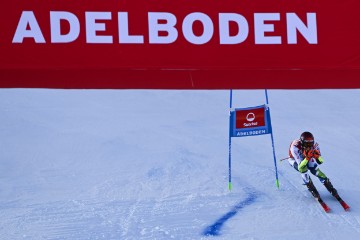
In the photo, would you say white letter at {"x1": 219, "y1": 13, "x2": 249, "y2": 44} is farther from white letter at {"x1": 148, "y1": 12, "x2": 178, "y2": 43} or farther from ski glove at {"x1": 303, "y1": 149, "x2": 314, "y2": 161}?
ski glove at {"x1": 303, "y1": 149, "x2": 314, "y2": 161}

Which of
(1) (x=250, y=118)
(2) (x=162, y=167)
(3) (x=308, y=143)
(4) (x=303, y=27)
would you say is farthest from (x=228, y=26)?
(2) (x=162, y=167)

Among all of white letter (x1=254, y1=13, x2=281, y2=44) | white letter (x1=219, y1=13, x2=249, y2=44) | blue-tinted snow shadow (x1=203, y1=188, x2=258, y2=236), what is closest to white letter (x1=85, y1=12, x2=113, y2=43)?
white letter (x1=219, y1=13, x2=249, y2=44)

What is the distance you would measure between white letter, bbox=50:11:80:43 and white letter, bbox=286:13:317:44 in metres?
1.17

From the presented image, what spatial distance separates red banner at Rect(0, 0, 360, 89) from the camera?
3176mm

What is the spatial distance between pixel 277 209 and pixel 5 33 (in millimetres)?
6551

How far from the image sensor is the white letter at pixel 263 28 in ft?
10.6

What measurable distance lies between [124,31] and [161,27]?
21 centimetres

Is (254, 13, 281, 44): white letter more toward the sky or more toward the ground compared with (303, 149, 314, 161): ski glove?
more toward the sky

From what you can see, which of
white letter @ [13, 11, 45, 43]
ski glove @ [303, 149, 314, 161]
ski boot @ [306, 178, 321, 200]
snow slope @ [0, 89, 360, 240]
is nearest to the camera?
white letter @ [13, 11, 45, 43]

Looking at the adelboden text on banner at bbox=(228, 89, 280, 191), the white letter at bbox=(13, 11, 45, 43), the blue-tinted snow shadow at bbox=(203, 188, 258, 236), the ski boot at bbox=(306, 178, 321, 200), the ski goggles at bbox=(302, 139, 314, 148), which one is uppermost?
the white letter at bbox=(13, 11, 45, 43)

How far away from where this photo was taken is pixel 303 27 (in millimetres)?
3248

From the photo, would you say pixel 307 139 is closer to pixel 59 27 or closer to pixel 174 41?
pixel 174 41

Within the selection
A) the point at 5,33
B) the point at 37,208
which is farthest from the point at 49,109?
the point at 5,33

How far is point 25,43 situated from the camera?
3.16 metres
